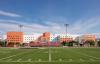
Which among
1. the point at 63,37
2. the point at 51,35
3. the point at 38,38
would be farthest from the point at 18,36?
the point at 63,37

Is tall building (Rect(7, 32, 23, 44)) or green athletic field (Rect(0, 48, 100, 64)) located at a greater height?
tall building (Rect(7, 32, 23, 44))

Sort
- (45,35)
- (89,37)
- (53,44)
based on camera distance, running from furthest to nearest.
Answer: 1. (89,37)
2. (45,35)
3. (53,44)

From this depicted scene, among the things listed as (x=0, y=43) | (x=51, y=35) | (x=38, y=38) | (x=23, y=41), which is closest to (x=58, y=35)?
(x=51, y=35)

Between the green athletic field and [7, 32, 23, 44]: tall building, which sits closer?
the green athletic field

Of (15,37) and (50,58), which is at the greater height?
(15,37)

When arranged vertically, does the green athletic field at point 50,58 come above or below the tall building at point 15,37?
below

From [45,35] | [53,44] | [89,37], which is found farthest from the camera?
[89,37]

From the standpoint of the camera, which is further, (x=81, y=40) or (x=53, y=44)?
(x=81, y=40)

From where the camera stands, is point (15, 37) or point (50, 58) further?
point (15, 37)

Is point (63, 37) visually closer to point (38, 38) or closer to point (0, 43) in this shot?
point (38, 38)

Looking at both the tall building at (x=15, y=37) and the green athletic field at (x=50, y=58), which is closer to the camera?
the green athletic field at (x=50, y=58)

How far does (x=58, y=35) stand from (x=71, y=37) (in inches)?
523

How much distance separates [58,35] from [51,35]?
28.1ft

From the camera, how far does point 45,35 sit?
18350cm
